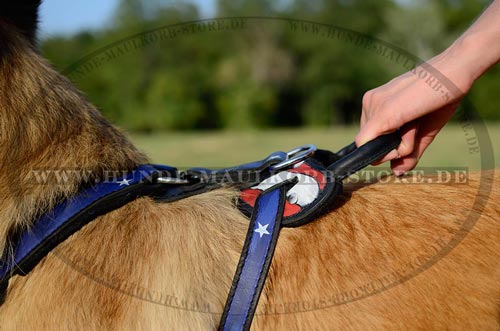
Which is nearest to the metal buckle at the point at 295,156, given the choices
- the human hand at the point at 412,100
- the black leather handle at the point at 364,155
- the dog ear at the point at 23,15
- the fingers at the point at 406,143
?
the black leather handle at the point at 364,155

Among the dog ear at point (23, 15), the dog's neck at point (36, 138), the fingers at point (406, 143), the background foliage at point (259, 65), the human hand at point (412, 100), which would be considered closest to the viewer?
the dog's neck at point (36, 138)

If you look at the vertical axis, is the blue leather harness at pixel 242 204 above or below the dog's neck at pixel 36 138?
below

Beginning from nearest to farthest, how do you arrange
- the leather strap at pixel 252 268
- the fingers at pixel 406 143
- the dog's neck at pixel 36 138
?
the leather strap at pixel 252 268 → the dog's neck at pixel 36 138 → the fingers at pixel 406 143

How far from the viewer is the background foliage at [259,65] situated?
43.5m

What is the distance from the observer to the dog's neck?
2.11 m

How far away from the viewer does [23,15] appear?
2609 mm

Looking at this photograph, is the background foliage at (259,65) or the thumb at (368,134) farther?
the background foliage at (259,65)

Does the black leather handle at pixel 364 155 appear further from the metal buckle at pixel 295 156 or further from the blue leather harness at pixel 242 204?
the metal buckle at pixel 295 156

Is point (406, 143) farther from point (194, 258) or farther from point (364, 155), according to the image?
point (194, 258)

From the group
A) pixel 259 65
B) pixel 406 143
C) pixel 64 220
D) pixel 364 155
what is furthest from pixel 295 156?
pixel 259 65

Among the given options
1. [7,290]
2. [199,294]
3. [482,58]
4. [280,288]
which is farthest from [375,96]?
[7,290]

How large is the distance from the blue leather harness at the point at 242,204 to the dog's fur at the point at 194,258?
0.05 meters

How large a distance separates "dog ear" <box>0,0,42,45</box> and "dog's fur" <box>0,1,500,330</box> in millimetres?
178

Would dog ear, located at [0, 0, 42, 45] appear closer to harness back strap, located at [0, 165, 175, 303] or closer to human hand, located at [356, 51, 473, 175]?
harness back strap, located at [0, 165, 175, 303]
